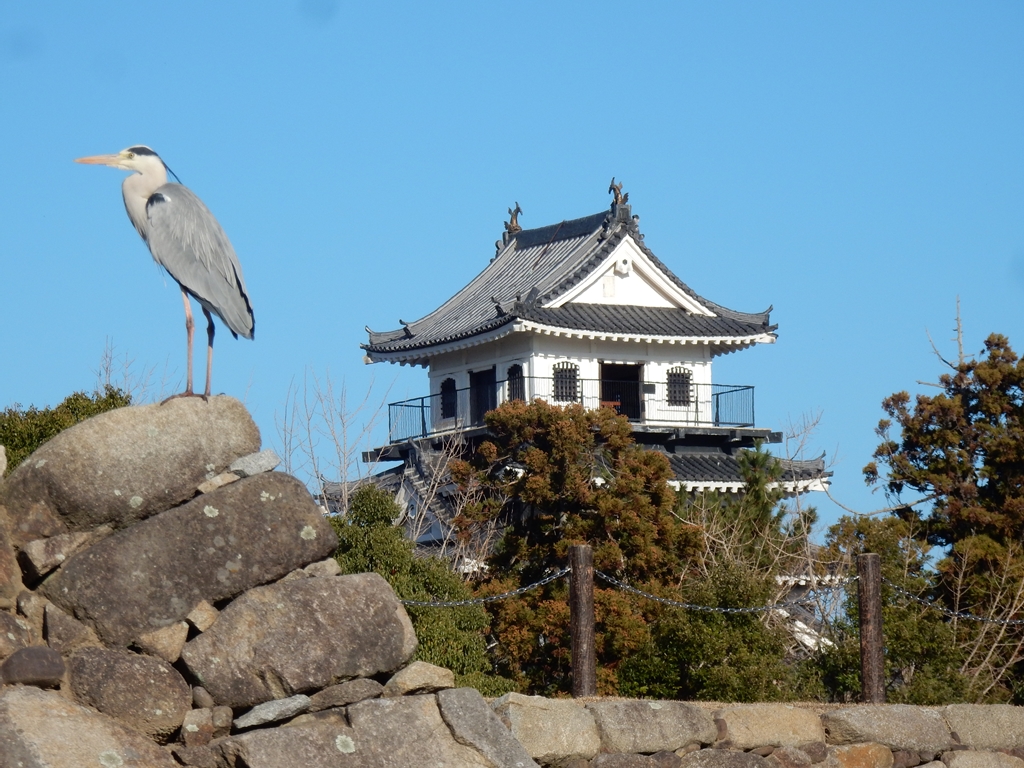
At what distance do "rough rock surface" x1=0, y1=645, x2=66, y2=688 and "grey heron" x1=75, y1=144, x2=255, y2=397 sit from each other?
81.2 inches

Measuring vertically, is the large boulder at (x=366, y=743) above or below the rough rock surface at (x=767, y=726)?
above

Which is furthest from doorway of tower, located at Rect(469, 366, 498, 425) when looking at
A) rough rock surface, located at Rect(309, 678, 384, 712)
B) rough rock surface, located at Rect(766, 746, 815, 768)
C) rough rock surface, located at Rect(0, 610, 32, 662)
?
rough rock surface, located at Rect(0, 610, 32, 662)

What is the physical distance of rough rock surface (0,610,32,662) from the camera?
24.2 ft

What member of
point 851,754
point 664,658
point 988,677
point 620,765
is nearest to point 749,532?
point 988,677

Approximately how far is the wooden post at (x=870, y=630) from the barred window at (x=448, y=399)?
63.4ft

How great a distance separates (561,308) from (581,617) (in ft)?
62.0

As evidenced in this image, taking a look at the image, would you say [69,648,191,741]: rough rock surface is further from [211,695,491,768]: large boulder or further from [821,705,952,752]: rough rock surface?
[821,705,952,752]: rough rock surface

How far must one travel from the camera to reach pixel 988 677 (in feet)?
53.5

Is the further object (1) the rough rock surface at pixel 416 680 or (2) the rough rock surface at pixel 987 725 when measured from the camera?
(2) the rough rock surface at pixel 987 725

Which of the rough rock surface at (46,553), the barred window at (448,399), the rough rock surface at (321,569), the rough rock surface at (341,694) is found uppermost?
the barred window at (448,399)

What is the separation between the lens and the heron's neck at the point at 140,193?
28.6 feet

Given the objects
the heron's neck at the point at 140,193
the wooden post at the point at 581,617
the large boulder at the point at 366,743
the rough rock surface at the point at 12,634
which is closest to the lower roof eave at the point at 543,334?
the wooden post at the point at 581,617

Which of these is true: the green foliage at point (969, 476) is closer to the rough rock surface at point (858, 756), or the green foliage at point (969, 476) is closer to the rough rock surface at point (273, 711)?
the rough rock surface at point (858, 756)

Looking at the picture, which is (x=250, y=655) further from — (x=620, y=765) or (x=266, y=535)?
(x=620, y=765)
